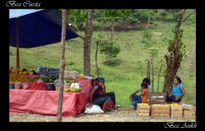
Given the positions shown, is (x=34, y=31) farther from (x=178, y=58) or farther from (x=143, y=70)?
(x=143, y=70)

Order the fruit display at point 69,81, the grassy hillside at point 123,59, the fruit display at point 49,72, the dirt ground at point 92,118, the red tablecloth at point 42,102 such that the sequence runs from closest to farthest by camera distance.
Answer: the dirt ground at point 92,118 → the red tablecloth at point 42,102 → the fruit display at point 69,81 → the fruit display at point 49,72 → the grassy hillside at point 123,59

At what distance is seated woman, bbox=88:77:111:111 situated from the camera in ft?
20.4

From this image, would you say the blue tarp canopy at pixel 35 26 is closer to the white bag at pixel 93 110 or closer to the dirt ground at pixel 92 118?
the dirt ground at pixel 92 118

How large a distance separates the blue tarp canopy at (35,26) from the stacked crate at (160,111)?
11.4 ft

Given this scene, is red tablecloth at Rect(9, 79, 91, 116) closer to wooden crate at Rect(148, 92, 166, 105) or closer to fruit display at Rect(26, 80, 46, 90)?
fruit display at Rect(26, 80, 46, 90)

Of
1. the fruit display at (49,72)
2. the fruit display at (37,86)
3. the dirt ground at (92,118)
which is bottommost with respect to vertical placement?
the dirt ground at (92,118)

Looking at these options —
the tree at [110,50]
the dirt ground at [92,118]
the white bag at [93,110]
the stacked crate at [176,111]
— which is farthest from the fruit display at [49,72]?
the tree at [110,50]

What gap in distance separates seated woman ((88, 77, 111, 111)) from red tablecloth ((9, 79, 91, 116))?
0.50m

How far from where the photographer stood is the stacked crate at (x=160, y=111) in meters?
5.73

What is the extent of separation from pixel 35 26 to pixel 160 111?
4719mm

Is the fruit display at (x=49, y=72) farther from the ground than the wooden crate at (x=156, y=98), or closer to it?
farther from the ground

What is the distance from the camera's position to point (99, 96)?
6.38 meters

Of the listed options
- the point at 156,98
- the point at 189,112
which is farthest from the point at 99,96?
the point at 189,112

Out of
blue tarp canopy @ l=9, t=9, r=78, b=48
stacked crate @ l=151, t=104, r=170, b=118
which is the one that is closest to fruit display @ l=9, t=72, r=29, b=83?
blue tarp canopy @ l=9, t=9, r=78, b=48
